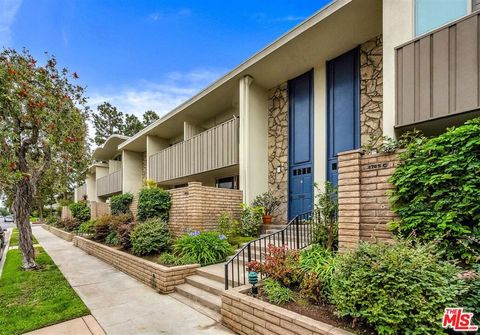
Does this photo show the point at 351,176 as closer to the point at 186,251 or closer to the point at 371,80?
the point at 371,80

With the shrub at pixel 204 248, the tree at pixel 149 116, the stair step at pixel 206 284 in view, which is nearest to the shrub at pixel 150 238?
the shrub at pixel 204 248

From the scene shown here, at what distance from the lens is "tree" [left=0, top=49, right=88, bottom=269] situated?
7.11 metres

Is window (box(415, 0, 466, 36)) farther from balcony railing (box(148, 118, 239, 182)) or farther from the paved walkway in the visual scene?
the paved walkway

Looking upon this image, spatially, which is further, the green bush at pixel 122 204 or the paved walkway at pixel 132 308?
the green bush at pixel 122 204

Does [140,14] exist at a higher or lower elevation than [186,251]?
higher

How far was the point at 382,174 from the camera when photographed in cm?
441

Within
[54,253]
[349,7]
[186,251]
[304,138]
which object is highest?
[349,7]

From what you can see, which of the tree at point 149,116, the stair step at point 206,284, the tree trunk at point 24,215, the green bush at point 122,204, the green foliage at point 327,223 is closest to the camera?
the stair step at point 206,284

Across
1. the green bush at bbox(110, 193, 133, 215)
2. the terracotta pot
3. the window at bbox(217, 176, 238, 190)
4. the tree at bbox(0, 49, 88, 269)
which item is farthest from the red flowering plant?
the green bush at bbox(110, 193, 133, 215)

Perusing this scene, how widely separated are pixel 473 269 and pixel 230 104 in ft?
33.1

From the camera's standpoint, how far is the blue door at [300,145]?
8.77m

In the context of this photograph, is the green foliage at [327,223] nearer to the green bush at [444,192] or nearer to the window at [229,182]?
the green bush at [444,192]

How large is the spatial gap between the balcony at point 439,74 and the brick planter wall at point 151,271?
5.51 meters

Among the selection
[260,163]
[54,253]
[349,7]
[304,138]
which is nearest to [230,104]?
[260,163]
